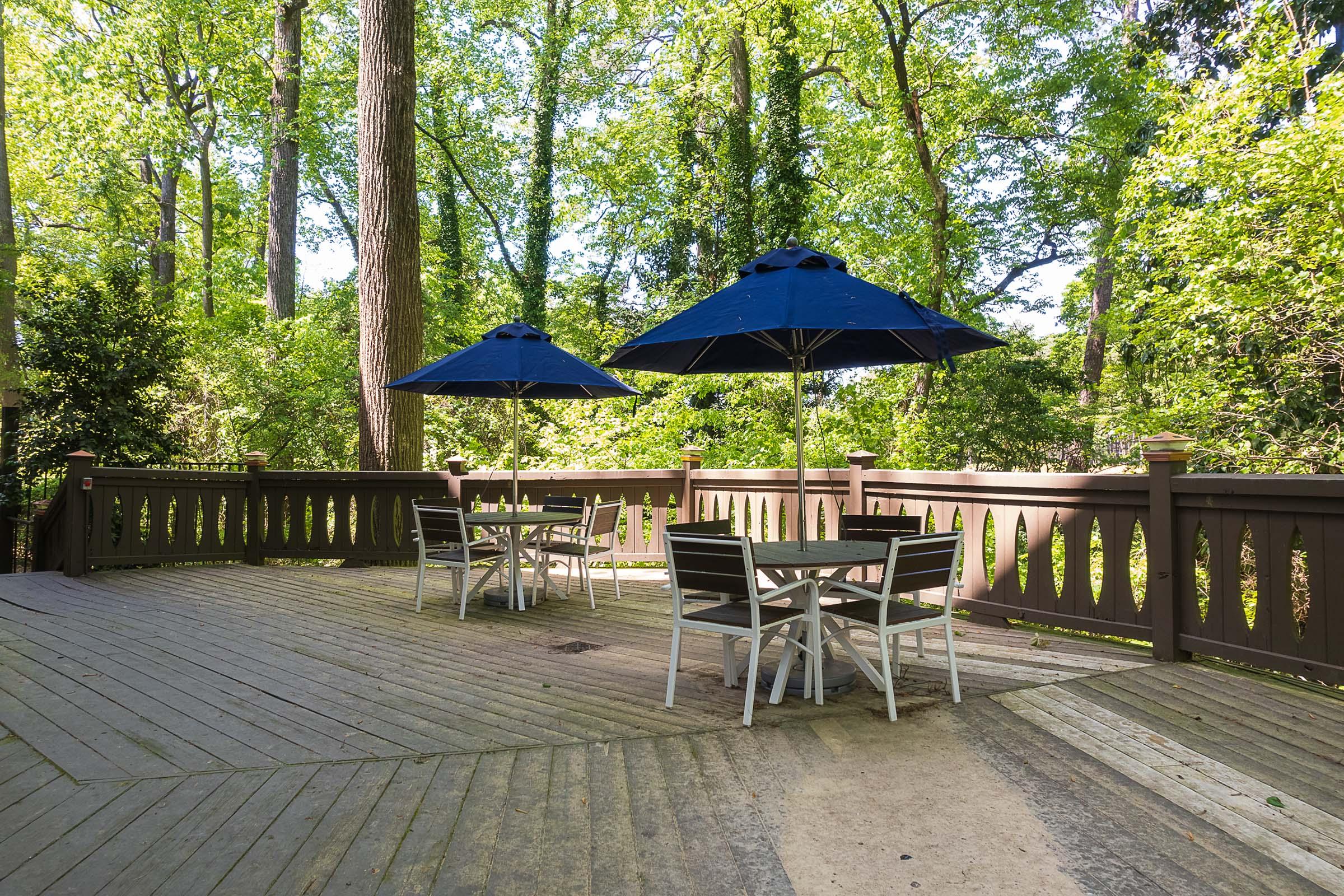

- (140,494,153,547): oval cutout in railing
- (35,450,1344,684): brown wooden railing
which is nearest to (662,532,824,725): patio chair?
(35,450,1344,684): brown wooden railing

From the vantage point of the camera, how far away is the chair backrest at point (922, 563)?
136 inches

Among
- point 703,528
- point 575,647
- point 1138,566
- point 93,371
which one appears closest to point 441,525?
point 575,647

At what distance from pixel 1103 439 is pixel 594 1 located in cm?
1537

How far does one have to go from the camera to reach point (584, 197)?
2056 cm

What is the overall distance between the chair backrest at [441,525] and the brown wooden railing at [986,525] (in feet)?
5.73

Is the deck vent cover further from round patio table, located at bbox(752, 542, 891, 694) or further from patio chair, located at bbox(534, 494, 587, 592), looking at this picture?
patio chair, located at bbox(534, 494, 587, 592)

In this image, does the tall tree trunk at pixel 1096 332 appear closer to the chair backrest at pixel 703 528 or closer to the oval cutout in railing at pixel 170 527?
the chair backrest at pixel 703 528

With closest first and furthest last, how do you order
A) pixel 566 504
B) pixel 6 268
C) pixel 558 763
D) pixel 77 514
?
pixel 558 763
pixel 566 504
pixel 77 514
pixel 6 268

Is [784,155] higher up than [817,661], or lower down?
higher up

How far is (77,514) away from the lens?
24.3 feet

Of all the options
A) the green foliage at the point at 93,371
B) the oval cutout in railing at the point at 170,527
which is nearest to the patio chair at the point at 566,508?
the oval cutout in railing at the point at 170,527

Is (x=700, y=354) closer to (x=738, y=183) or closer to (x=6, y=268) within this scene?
(x=738, y=183)

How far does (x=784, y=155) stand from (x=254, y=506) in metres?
11.5

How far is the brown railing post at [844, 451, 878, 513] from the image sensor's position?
6.70 m
